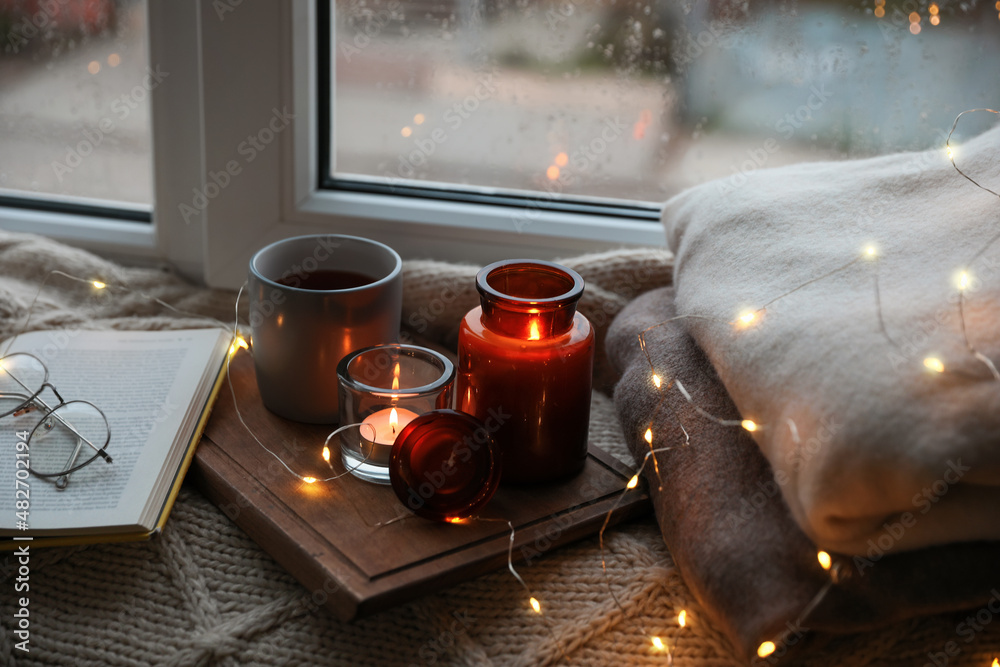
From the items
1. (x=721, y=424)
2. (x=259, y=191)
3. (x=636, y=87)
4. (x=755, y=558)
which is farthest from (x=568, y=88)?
(x=755, y=558)

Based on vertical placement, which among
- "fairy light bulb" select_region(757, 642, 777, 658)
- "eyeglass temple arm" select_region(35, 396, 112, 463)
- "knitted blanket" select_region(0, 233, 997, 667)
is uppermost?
"eyeglass temple arm" select_region(35, 396, 112, 463)

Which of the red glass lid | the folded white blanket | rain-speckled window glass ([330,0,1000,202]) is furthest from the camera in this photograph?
rain-speckled window glass ([330,0,1000,202])

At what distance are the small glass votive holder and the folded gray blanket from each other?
0.16m

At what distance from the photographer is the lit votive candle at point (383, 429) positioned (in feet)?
1.90

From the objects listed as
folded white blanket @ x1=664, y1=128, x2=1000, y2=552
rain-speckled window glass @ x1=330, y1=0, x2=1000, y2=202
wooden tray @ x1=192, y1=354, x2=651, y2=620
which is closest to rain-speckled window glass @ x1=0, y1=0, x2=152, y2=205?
rain-speckled window glass @ x1=330, y1=0, x2=1000, y2=202

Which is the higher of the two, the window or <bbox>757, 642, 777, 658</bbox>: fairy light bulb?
the window

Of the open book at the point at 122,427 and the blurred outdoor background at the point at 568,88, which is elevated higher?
the blurred outdoor background at the point at 568,88

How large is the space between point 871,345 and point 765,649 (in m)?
0.18

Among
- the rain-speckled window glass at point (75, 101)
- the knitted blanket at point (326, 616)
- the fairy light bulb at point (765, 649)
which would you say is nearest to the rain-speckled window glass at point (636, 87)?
the rain-speckled window glass at point (75, 101)

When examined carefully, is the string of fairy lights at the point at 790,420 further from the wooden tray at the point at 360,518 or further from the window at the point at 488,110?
the window at the point at 488,110

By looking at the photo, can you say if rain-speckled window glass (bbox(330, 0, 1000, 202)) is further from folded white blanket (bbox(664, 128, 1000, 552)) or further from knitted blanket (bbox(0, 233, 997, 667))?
knitted blanket (bbox(0, 233, 997, 667))

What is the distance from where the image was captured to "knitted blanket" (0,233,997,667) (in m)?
0.49

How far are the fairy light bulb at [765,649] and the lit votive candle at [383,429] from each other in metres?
0.27

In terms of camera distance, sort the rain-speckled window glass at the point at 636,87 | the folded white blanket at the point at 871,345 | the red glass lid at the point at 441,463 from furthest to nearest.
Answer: the rain-speckled window glass at the point at 636,87 < the red glass lid at the point at 441,463 < the folded white blanket at the point at 871,345
